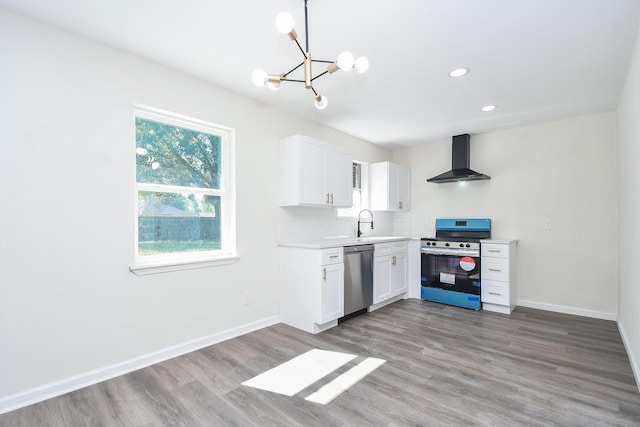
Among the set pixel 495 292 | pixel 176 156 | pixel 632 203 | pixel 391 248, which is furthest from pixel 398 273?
pixel 176 156

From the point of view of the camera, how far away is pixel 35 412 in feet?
6.42

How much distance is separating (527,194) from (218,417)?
14.8 ft

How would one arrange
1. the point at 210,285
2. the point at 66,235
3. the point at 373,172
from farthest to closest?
1. the point at 373,172
2. the point at 210,285
3. the point at 66,235

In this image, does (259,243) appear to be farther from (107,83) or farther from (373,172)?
(373,172)

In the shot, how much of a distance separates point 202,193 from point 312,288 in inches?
58.5

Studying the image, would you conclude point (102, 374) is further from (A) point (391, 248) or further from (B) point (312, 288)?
(A) point (391, 248)

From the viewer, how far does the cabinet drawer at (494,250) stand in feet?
13.0

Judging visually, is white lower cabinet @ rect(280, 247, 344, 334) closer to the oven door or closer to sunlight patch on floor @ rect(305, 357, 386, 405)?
sunlight patch on floor @ rect(305, 357, 386, 405)

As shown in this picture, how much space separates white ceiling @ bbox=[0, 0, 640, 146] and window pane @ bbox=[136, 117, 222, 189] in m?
0.56

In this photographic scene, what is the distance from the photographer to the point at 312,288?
3.32 metres

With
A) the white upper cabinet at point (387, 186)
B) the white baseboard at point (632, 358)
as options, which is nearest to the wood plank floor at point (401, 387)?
the white baseboard at point (632, 358)

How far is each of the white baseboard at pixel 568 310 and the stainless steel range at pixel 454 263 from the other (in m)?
0.80

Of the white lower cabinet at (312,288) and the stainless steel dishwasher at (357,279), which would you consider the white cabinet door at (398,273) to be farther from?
the white lower cabinet at (312,288)

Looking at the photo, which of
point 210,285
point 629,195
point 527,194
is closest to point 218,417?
point 210,285
